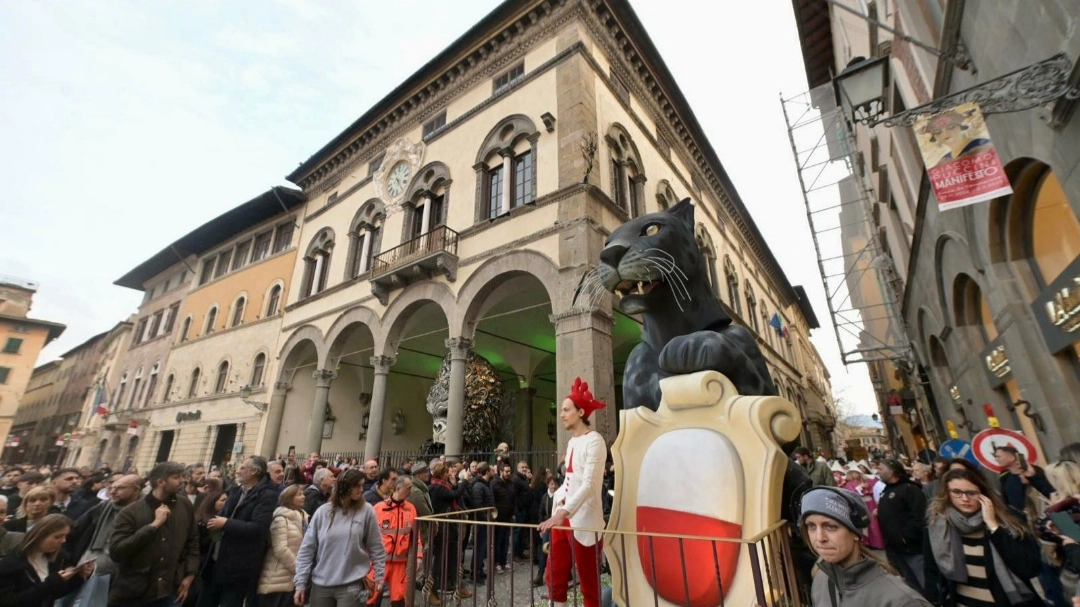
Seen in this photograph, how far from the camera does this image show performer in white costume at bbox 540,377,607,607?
8.93 feet

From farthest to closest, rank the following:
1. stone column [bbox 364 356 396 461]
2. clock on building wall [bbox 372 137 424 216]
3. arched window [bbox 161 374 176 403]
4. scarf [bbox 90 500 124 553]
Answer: arched window [bbox 161 374 176 403], clock on building wall [bbox 372 137 424 216], stone column [bbox 364 356 396 461], scarf [bbox 90 500 124 553]

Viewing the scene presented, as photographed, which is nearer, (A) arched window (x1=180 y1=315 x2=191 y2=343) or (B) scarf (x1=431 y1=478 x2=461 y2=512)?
(B) scarf (x1=431 y1=478 x2=461 y2=512)

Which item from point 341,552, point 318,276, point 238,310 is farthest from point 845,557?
point 238,310

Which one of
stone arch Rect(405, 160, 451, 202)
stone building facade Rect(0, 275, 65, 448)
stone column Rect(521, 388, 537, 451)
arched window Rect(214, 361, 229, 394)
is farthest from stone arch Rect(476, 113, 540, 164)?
stone building facade Rect(0, 275, 65, 448)

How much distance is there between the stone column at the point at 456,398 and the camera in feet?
32.2

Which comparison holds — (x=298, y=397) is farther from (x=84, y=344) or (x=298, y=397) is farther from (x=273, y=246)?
(x=84, y=344)

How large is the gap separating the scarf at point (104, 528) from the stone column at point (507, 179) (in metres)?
8.97

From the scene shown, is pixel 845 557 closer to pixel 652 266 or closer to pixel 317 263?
pixel 652 266

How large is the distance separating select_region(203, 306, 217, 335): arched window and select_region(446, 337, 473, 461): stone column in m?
16.4

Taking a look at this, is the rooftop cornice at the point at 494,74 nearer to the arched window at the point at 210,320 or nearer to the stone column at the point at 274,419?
the arched window at the point at 210,320

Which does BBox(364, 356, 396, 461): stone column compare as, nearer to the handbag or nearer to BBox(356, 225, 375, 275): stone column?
BBox(356, 225, 375, 275): stone column

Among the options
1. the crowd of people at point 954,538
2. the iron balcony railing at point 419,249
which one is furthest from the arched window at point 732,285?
the crowd of people at point 954,538

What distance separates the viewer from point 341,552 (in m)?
3.34

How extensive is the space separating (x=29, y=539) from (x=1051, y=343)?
8.85 metres
